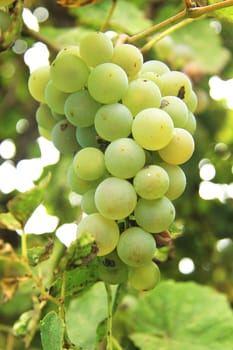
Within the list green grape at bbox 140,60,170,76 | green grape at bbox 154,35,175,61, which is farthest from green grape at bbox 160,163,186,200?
green grape at bbox 154,35,175,61

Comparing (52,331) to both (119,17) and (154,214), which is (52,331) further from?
(119,17)

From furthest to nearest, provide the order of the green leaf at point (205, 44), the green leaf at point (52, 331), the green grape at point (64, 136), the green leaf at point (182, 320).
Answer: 1. the green leaf at point (205, 44)
2. the green leaf at point (182, 320)
3. the green grape at point (64, 136)
4. the green leaf at point (52, 331)

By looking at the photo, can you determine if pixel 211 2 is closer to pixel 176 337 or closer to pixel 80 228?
pixel 80 228

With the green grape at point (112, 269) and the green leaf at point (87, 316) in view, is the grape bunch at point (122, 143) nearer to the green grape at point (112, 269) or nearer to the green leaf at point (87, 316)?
the green grape at point (112, 269)

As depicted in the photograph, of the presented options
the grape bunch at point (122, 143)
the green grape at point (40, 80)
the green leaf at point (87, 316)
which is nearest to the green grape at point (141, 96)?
the grape bunch at point (122, 143)

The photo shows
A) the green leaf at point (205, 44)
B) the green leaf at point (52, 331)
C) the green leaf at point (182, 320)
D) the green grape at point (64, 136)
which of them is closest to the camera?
the green leaf at point (52, 331)

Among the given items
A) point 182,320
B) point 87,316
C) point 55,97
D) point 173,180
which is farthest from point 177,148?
point 182,320
